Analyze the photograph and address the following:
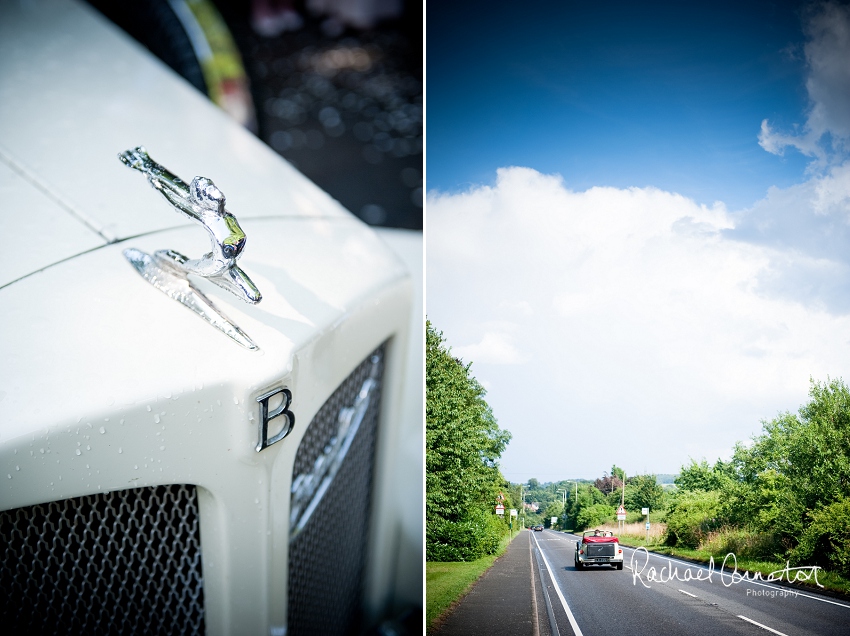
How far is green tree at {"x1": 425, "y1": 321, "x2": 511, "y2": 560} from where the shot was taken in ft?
7.44

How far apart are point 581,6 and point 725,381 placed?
1526 millimetres

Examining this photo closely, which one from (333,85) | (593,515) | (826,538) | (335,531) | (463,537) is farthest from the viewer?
(333,85)

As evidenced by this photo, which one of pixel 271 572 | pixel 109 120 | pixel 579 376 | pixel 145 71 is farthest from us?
pixel 579 376

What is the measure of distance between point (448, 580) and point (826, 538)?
1.28 metres

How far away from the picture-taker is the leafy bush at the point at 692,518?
1.97 meters

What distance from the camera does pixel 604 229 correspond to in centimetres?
223

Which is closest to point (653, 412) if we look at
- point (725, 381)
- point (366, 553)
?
point (725, 381)

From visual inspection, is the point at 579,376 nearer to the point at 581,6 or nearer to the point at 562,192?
the point at 562,192

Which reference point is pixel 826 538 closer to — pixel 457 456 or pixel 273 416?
pixel 457 456

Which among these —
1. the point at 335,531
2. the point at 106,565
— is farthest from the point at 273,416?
the point at 335,531
